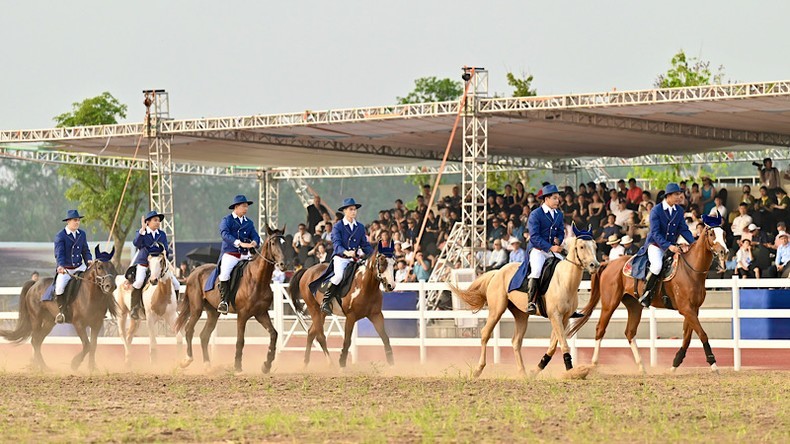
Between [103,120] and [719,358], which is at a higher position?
[103,120]

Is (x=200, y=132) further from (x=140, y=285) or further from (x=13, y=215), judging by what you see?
(x=13, y=215)

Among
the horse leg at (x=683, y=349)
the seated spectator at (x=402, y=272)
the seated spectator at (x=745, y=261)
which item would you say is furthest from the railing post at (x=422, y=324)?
the seated spectator at (x=745, y=261)

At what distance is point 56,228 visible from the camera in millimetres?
105000

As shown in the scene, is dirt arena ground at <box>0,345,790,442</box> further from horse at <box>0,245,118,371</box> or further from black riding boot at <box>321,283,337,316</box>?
horse at <box>0,245,118,371</box>

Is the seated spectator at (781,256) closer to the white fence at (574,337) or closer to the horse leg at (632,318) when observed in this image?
the white fence at (574,337)

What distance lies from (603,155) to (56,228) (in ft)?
253

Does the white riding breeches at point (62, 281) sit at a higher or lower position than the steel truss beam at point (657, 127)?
lower

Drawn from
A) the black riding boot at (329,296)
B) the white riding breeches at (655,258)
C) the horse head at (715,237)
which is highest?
the horse head at (715,237)

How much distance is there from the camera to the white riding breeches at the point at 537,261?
15.5 metres

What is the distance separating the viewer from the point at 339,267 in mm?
17578

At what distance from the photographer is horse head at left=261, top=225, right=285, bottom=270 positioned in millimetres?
16766

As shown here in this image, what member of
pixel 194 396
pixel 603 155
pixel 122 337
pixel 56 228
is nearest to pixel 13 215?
pixel 56 228

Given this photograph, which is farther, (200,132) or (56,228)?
(56,228)

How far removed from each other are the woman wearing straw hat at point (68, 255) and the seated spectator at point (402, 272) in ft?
28.8
